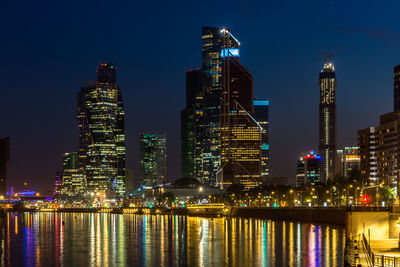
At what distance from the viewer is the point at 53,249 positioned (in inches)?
4240

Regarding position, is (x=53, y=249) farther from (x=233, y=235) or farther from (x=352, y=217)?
(x=352, y=217)

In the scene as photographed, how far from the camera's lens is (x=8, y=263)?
88.1 m

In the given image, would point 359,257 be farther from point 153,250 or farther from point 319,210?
point 319,210

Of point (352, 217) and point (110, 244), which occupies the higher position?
point (352, 217)

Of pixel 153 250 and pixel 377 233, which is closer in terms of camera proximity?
pixel 377 233

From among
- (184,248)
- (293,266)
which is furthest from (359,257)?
(184,248)

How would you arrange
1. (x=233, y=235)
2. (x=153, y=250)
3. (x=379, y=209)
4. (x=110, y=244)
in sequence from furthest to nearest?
(x=233, y=235)
(x=110, y=244)
(x=153, y=250)
(x=379, y=209)

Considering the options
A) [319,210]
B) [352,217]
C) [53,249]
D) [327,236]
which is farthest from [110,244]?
[319,210]

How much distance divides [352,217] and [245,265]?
15.8 metres

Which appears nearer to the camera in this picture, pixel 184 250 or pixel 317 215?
pixel 184 250

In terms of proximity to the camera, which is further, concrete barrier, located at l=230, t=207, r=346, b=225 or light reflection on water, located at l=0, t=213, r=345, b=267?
concrete barrier, located at l=230, t=207, r=346, b=225

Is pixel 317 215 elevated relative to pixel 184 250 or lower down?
lower down

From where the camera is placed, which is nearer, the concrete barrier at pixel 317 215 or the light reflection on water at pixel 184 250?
the light reflection on water at pixel 184 250

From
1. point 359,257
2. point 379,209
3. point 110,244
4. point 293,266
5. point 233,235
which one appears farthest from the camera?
Result: point 233,235
